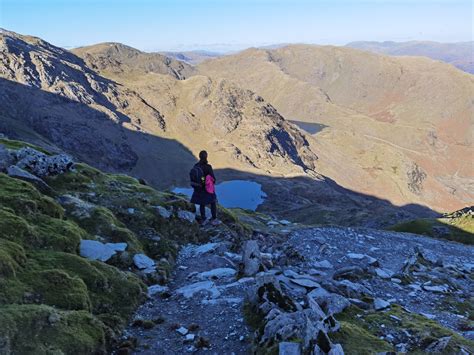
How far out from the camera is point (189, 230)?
28.9 meters

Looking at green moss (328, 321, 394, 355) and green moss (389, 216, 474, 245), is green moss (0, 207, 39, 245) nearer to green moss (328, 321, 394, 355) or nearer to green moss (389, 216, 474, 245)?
green moss (328, 321, 394, 355)

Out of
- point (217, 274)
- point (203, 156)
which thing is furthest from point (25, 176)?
point (217, 274)

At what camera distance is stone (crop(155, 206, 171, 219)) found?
1137 inches

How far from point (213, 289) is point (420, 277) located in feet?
54.2

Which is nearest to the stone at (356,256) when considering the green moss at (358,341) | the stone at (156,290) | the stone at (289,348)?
the stone at (156,290)

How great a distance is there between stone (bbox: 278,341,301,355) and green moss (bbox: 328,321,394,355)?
1895 mm

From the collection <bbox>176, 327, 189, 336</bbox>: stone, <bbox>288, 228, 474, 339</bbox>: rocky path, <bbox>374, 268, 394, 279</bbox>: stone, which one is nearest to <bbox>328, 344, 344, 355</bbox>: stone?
<bbox>176, 327, 189, 336</bbox>: stone

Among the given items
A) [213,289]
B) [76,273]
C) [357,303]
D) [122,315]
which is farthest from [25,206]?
[357,303]

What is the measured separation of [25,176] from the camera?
26109 mm

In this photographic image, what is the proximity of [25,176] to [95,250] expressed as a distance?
879 cm

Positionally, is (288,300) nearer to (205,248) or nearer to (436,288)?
(205,248)

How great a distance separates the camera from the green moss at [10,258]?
14.6 m

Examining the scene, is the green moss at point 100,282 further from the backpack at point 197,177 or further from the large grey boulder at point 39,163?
the large grey boulder at point 39,163

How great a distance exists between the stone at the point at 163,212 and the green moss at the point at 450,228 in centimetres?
7220
